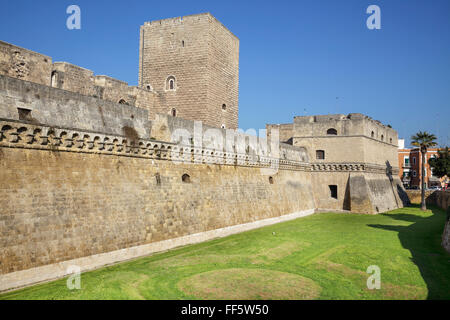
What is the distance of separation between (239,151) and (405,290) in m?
12.8

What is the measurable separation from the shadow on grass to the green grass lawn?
0.03 meters

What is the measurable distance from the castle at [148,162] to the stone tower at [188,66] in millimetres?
79

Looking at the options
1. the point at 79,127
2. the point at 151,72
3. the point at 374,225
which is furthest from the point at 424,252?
the point at 151,72

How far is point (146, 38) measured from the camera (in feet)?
87.4

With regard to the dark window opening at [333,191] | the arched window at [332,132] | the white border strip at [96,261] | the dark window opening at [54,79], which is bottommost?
the white border strip at [96,261]

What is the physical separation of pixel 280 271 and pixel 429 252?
6.89m

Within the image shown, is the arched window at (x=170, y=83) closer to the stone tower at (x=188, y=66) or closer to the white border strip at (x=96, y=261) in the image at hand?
the stone tower at (x=188, y=66)

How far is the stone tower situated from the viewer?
25.0 metres

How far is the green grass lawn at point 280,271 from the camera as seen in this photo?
9734 mm

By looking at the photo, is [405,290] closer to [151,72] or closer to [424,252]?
[424,252]

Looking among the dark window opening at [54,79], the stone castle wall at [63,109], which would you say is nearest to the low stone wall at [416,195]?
the stone castle wall at [63,109]

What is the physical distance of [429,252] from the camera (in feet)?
48.1

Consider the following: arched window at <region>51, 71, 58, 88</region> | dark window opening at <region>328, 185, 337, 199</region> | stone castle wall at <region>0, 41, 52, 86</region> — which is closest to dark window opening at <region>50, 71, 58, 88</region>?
arched window at <region>51, 71, 58, 88</region>
